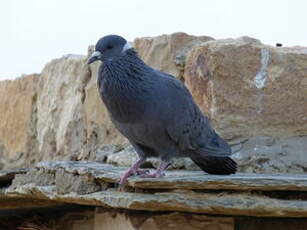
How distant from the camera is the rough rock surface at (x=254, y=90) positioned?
145 inches

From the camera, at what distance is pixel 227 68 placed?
146 inches

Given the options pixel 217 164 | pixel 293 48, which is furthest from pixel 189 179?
pixel 293 48

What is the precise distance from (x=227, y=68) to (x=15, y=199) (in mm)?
1377

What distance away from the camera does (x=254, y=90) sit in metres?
3.71

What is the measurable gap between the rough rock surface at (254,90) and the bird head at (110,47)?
18.1 inches

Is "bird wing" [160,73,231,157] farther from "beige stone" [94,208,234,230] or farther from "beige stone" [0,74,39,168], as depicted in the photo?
"beige stone" [0,74,39,168]

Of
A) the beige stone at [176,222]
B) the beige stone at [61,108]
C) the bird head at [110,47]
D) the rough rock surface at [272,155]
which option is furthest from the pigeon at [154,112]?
the beige stone at [61,108]

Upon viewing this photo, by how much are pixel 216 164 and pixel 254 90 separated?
0.47 m

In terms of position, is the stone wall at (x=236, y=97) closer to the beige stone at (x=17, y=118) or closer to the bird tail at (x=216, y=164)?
the bird tail at (x=216, y=164)

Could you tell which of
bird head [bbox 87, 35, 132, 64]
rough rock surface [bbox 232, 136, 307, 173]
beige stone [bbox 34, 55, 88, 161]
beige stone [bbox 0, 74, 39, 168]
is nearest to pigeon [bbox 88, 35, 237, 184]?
bird head [bbox 87, 35, 132, 64]

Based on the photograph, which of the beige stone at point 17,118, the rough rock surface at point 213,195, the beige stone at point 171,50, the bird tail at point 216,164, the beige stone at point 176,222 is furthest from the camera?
the beige stone at point 17,118

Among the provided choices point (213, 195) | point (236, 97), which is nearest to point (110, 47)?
point (236, 97)

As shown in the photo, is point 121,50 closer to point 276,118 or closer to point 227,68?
point 227,68

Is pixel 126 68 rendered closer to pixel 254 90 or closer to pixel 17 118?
pixel 254 90
